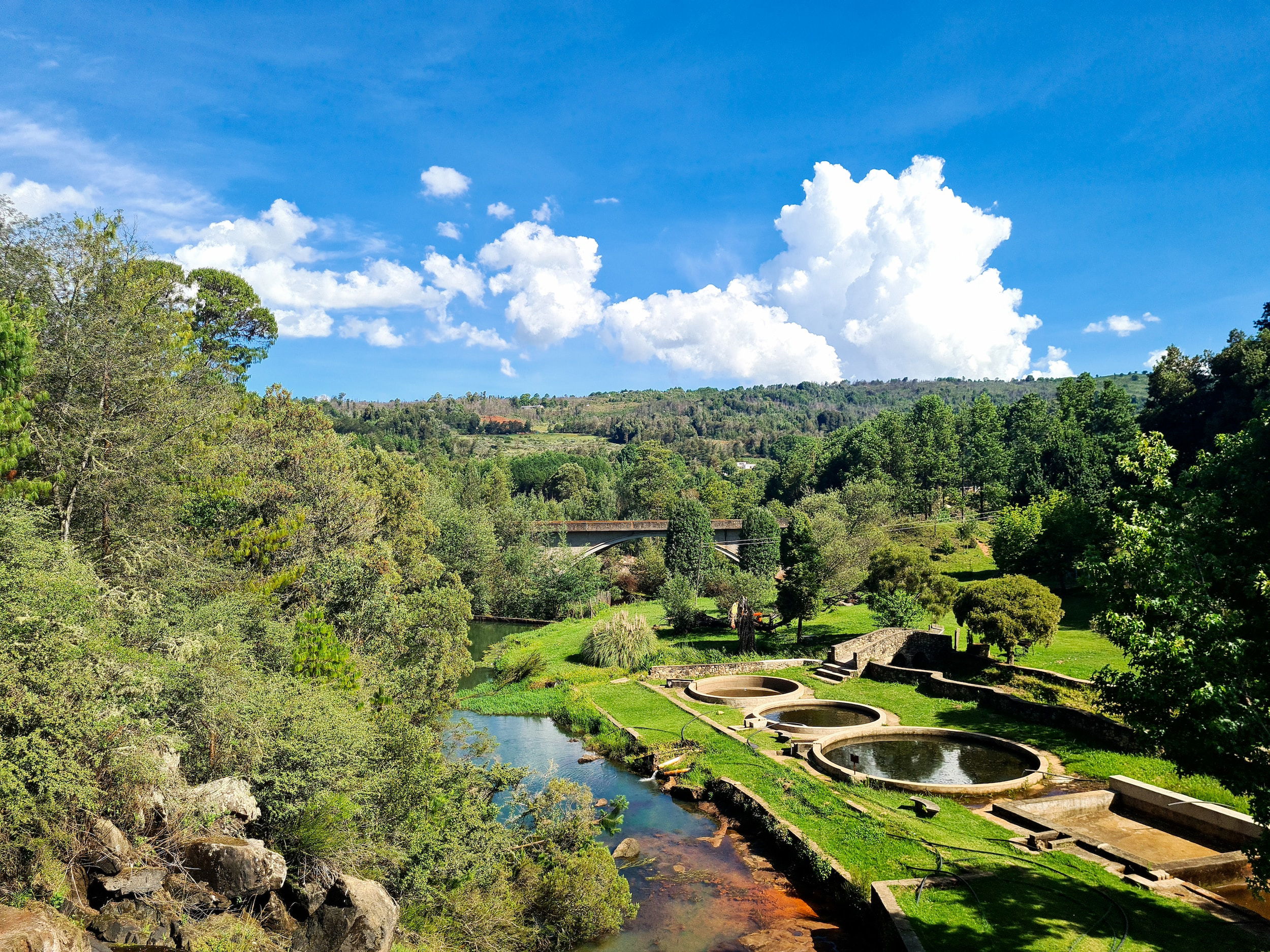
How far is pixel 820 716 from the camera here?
2688 centimetres

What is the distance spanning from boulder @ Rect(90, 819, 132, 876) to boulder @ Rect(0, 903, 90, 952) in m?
1.26

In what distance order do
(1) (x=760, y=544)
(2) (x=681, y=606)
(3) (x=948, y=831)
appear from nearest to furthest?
(3) (x=948, y=831) → (2) (x=681, y=606) → (1) (x=760, y=544)

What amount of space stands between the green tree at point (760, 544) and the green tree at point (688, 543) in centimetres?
541

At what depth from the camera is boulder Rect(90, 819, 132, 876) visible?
873cm

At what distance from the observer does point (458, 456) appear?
121m

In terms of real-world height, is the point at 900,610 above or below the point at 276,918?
above

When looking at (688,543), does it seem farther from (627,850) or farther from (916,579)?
(627,850)

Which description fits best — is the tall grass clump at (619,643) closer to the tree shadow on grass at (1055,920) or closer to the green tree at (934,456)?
the tree shadow on grass at (1055,920)

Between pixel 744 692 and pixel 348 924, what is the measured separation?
23.6m

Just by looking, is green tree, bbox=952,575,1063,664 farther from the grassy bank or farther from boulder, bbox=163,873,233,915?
boulder, bbox=163,873,233,915

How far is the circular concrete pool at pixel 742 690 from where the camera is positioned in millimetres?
28766

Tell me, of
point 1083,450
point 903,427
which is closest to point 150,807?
point 1083,450

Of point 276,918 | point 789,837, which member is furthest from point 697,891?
point 276,918

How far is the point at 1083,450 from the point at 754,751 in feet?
195
